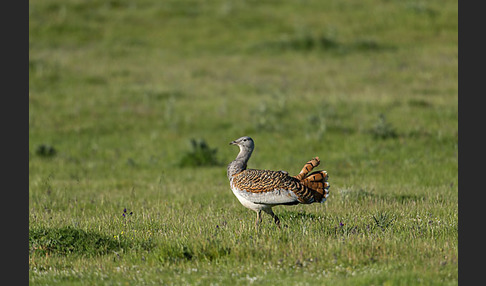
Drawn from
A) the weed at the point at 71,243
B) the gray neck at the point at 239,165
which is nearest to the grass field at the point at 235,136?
the weed at the point at 71,243

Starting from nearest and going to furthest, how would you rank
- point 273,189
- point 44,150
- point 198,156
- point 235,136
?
point 273,189, point 198,156, point 44,150, point 235,136

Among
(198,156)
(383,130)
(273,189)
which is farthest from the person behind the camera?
(383,130)

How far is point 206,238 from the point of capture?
827cm

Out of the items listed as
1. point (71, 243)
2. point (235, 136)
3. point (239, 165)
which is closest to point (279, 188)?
point (239, 165)

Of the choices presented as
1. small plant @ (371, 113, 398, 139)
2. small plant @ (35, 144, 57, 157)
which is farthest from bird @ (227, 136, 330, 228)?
small plant @ (35, 144, 57, 157)

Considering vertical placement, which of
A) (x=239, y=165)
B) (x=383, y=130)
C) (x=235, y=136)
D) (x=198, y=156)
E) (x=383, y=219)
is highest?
(x=239, y=165)

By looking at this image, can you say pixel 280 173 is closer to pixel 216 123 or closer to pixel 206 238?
pixel 206 238

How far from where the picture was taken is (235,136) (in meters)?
20.5

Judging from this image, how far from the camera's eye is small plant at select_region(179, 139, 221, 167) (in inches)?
716

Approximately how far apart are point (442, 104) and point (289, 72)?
8779 mm

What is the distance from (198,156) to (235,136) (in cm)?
259

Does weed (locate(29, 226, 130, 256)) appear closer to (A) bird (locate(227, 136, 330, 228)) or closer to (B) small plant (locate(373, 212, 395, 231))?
(A) bird (locate(227, 136, 330, 228))

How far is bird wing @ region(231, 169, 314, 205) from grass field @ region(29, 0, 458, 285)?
43 cm

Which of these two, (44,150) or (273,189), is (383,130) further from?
(273,189)
